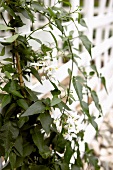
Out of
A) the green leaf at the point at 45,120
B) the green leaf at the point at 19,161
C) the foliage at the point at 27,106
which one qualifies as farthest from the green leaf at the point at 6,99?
the green leaf at the point at 19,161

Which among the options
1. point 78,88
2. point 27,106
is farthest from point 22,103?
point 78,88

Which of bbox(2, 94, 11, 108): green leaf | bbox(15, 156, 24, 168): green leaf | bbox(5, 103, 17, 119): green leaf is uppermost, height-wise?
bbox(2, 94, 11, 108): green leaf

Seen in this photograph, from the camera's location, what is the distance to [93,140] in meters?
2.26

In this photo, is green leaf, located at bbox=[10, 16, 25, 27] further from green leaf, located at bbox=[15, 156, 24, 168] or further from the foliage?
green leaf, located at bbox=[15, 156, 24, 168]

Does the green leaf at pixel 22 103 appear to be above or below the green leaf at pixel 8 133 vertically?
above

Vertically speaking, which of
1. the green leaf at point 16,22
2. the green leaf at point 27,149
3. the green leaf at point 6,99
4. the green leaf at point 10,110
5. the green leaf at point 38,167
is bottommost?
the green leaf at point 38,167

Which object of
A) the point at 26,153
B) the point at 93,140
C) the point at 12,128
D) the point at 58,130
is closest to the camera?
the point at 12,128

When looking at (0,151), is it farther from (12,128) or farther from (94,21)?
(94,21)

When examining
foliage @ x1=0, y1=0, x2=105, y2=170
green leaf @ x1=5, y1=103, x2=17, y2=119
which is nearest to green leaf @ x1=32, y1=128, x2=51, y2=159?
foliage @ x1=0, y1=0, x2=105, y2=170

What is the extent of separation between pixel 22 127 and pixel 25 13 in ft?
1.30

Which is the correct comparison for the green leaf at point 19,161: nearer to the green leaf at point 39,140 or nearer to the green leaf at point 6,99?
the green leaf at point 39,140

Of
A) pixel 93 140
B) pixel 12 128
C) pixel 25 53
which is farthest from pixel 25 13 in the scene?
pixel 93 140

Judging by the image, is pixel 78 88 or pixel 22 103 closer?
pixel 22 103

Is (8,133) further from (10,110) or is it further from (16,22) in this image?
(16,22)
